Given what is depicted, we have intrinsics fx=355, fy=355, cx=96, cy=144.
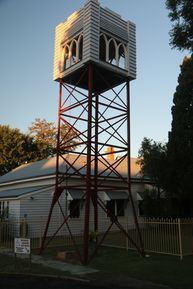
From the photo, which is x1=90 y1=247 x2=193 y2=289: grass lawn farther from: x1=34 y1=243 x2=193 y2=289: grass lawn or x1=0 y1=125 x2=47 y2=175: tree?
x1=0 y1=125 x2=47 y2=175: tree

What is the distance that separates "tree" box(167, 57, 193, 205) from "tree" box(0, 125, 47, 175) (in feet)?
93.9

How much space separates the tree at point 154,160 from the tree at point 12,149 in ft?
81.3

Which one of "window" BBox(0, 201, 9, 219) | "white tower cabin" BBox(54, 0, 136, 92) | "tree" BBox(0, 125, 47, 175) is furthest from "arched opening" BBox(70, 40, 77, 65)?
"tree" BBox(0, 125, 47, 175)

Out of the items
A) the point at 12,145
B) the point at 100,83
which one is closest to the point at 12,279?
the point at 100,83

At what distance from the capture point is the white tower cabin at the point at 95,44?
1523 centimetres

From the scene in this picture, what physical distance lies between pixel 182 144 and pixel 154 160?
255 cm

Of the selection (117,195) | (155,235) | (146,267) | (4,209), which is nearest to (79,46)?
(155,235)

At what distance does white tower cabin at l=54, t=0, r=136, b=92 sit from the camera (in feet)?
50.0

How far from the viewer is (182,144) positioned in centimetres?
2472

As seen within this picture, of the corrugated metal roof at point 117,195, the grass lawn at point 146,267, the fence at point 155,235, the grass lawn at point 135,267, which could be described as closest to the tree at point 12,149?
the corrugated metal roof at point 117,195

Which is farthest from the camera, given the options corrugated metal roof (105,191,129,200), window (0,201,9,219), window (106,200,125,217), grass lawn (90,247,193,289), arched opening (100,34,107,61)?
window (106,200,125,217)

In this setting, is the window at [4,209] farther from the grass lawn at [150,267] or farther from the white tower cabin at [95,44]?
the white tower cabin at [95,44]

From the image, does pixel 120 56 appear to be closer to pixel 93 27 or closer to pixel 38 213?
pixel 93 27

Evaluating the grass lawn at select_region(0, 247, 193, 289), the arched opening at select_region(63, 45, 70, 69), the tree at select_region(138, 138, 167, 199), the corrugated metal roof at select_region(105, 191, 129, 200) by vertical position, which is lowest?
the grass lawn at select_region(0, 247, 193, 289)
